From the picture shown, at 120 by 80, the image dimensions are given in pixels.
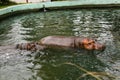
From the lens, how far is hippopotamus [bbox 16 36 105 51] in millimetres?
11547

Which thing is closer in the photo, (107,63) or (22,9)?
(107,63)

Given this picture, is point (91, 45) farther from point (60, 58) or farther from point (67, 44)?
point (60, 58)

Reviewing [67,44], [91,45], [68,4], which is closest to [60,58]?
[67,44]

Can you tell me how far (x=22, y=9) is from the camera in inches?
934

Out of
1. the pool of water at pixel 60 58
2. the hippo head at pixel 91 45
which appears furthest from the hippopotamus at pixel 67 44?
the pool of water at pixel 60 58

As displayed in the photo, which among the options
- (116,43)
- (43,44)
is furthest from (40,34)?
(116,43)

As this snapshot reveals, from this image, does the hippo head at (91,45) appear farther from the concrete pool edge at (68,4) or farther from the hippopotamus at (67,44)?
the concrete pool edge at (68,4)

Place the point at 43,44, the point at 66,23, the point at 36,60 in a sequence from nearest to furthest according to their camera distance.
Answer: the point at 36,60
the point at 43,44
the point at 66,23

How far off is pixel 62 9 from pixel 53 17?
4244 millimetres

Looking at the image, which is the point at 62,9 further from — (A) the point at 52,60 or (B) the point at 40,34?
(A) the point at 52,60

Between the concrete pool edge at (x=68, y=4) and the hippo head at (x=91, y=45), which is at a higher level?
the hippo head at (x=91, y=45)

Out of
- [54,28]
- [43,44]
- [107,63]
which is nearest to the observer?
[107,63]

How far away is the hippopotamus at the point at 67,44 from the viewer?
11547 mm

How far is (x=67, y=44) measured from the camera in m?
11.9
